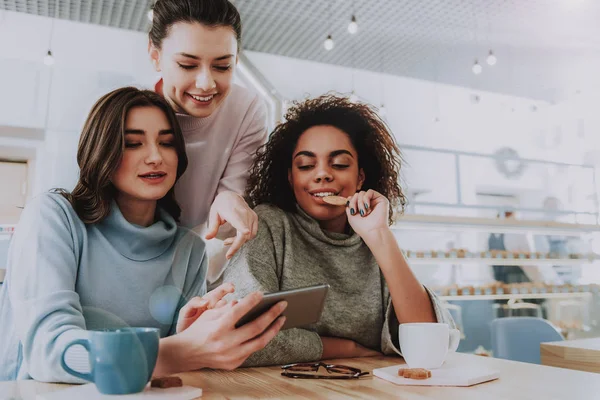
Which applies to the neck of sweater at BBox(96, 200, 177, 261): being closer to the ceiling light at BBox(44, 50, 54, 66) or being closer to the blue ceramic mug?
the blue ceramic mug

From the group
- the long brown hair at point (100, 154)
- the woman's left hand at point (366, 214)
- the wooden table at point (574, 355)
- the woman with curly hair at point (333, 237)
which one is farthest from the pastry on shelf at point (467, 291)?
the long brown hair at point (100, 154)

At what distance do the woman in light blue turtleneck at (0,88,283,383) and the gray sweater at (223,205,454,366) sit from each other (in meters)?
0.17

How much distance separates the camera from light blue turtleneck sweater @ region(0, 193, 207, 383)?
100cm

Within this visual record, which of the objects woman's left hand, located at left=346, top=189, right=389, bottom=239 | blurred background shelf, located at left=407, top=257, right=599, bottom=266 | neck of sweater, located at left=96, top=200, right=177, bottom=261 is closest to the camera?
neck of sweater, located at left=96, top=200, right=177, bottom=261

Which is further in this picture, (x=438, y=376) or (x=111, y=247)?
(x=111, y=247)

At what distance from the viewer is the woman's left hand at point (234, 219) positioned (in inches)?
45.6

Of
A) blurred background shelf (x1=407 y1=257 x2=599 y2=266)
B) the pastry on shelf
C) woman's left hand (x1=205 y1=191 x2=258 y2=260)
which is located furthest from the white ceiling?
woman's left hand (x1=205 y1=191 x2=258 y2=260)

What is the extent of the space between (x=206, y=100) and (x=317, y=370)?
0.85 m

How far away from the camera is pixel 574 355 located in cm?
152

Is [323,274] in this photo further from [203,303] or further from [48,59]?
[48,59]

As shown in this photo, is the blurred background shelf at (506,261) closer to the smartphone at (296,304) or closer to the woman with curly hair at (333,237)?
the woman with curly hair at (333,237)

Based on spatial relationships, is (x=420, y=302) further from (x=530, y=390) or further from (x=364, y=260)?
(x=530, y=390)

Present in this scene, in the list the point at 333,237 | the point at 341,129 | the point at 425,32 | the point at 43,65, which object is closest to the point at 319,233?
the point at 333,237

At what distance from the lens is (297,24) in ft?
17.7
